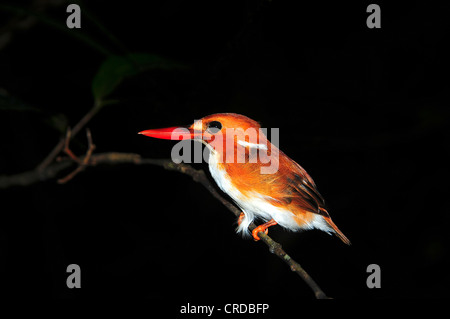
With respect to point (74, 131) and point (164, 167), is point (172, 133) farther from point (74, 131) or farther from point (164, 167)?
point (74, 131)

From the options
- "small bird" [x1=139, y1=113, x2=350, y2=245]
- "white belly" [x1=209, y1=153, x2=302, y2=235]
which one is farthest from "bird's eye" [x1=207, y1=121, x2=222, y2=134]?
"white belly" [x1=209, y1=153, x2=302, y2=235]

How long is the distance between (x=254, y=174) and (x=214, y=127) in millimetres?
219

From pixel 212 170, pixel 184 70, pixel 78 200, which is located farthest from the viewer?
pixel 78 200

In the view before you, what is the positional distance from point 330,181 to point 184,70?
4.94ft

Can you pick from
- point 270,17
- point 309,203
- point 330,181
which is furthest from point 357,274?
point 270,17

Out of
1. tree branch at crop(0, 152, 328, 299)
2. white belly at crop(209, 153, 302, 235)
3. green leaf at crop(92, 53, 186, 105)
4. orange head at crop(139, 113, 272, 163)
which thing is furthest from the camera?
green leaf at crop(92, 53, 186, 105)

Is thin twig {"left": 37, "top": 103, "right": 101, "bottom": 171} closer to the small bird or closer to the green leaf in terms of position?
the green leaf

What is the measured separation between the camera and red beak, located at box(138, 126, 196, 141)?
1.14 m

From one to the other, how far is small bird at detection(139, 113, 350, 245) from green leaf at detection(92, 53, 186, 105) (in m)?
0.48

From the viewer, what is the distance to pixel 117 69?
1595mm

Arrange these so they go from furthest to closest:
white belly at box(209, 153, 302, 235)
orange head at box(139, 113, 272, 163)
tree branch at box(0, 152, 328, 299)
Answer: white belly at box(209, 153, 302, 235) < orange head at box(139, 113, 272, 163) < tree branch at box(0, 152, 328, 299)

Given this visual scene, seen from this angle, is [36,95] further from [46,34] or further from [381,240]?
[381,240]

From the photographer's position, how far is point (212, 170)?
4.46 feet

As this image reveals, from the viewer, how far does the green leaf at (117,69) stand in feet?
5.16
